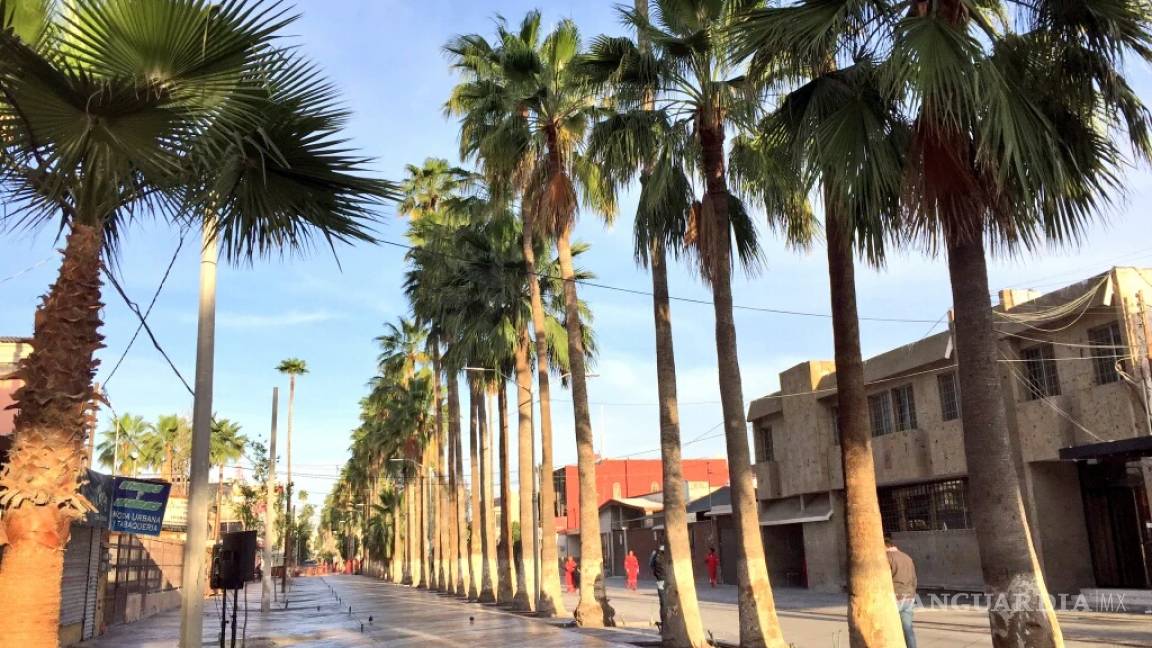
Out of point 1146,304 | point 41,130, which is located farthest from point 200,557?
point 1146,304

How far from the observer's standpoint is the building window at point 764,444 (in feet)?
127

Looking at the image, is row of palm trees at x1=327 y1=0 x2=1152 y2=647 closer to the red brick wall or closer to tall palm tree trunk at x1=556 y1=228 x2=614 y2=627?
tall palm tree trunk at x1=556 y1=228 x2=614 y2=627

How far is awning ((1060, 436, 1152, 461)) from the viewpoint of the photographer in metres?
19.5

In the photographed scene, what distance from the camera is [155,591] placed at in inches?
1363

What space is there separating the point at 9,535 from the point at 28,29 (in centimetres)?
351

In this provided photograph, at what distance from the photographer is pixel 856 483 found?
1003 cm

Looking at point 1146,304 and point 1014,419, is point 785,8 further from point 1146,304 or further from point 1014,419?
point 1014,419

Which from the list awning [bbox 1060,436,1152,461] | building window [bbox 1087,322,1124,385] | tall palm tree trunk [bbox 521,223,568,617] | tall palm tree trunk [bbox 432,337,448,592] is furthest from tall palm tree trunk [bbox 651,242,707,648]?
tall palm tree trunk [bbox 432,337,448,592]

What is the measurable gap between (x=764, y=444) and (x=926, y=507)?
→ 34.1 ft

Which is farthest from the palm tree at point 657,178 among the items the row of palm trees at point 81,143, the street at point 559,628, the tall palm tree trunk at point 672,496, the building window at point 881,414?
the building window at point 881,414

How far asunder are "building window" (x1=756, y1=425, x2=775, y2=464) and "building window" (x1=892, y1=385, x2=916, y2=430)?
8.61 meters

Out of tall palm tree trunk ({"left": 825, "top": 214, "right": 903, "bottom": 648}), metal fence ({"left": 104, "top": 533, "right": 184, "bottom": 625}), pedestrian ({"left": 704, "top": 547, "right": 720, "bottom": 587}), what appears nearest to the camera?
tall palm tree trunk ({"left": 825, "top": 214, "right": 903, "bottom": 648})

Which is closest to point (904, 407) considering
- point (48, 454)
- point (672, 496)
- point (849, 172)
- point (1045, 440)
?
point (1045, 440)

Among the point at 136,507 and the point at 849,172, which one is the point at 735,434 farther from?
the point at 136,507
